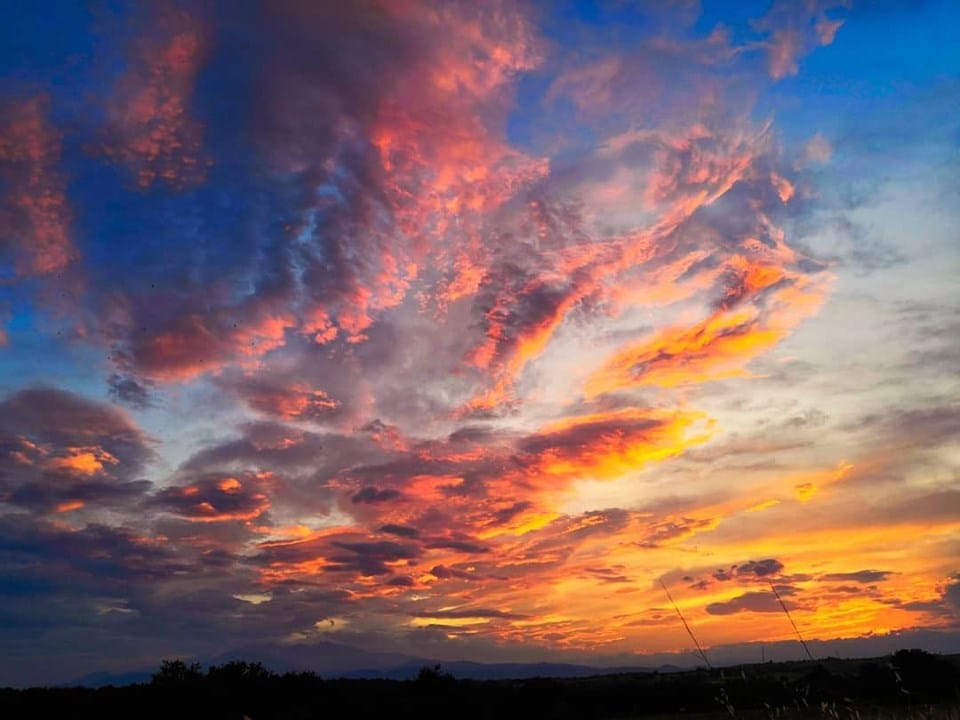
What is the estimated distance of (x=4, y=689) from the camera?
7088 cm

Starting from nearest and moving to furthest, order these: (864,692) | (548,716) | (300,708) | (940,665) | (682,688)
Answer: (300,708) < (548,716) < (864,692) < (940,665) < (682,688)

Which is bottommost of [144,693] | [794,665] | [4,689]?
[144,693]

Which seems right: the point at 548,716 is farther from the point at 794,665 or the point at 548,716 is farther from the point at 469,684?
the point at 794,665

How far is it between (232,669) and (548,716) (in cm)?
2269

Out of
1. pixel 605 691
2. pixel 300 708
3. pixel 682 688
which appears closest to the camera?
pixel 300 708

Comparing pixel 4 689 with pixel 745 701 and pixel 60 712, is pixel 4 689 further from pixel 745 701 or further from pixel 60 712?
Answer: pixel 745 701

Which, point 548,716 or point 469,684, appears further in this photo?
point 469,684

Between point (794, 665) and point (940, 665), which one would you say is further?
point (794, 665)

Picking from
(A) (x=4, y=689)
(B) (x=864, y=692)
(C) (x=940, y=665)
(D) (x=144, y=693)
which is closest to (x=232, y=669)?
(D) (x=144, y=693)

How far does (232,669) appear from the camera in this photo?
52375mm

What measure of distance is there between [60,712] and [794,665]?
104 m

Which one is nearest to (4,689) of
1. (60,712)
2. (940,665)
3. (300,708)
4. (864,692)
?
(60,712)

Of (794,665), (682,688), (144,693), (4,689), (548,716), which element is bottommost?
(548,716)

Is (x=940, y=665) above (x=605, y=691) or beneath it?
beneath
